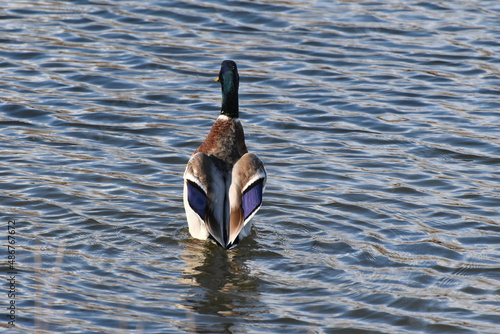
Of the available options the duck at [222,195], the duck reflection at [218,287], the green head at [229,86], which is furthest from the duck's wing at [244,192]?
the green head at [229,86]

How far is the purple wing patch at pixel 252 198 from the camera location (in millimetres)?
8141

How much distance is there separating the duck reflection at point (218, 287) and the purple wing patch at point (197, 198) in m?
0.46

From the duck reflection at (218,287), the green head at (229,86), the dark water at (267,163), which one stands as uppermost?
the green head at (229,86)

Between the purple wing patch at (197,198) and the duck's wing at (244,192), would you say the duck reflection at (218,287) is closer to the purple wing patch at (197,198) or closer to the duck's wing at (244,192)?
the duck's wing at (244,192)

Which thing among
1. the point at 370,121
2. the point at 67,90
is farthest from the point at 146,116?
the point at 370,121

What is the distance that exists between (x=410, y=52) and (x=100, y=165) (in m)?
5.94

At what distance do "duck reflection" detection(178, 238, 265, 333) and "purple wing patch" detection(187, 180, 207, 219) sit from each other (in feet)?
1.50

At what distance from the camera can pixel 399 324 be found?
278 inches

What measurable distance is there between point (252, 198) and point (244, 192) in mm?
88

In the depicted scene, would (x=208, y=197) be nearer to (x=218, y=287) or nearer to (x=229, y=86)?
(x=218, y=287)

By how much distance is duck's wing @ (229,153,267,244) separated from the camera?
812cm

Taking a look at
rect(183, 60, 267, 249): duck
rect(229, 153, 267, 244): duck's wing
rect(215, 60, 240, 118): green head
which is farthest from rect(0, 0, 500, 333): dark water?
rect(215, 60, 240, 118): green head

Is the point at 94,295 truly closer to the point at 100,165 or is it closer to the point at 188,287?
the point at 188,287

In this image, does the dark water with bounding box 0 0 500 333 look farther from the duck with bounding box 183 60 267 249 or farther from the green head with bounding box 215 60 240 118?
the green head with bounding box 215 60 240 118
